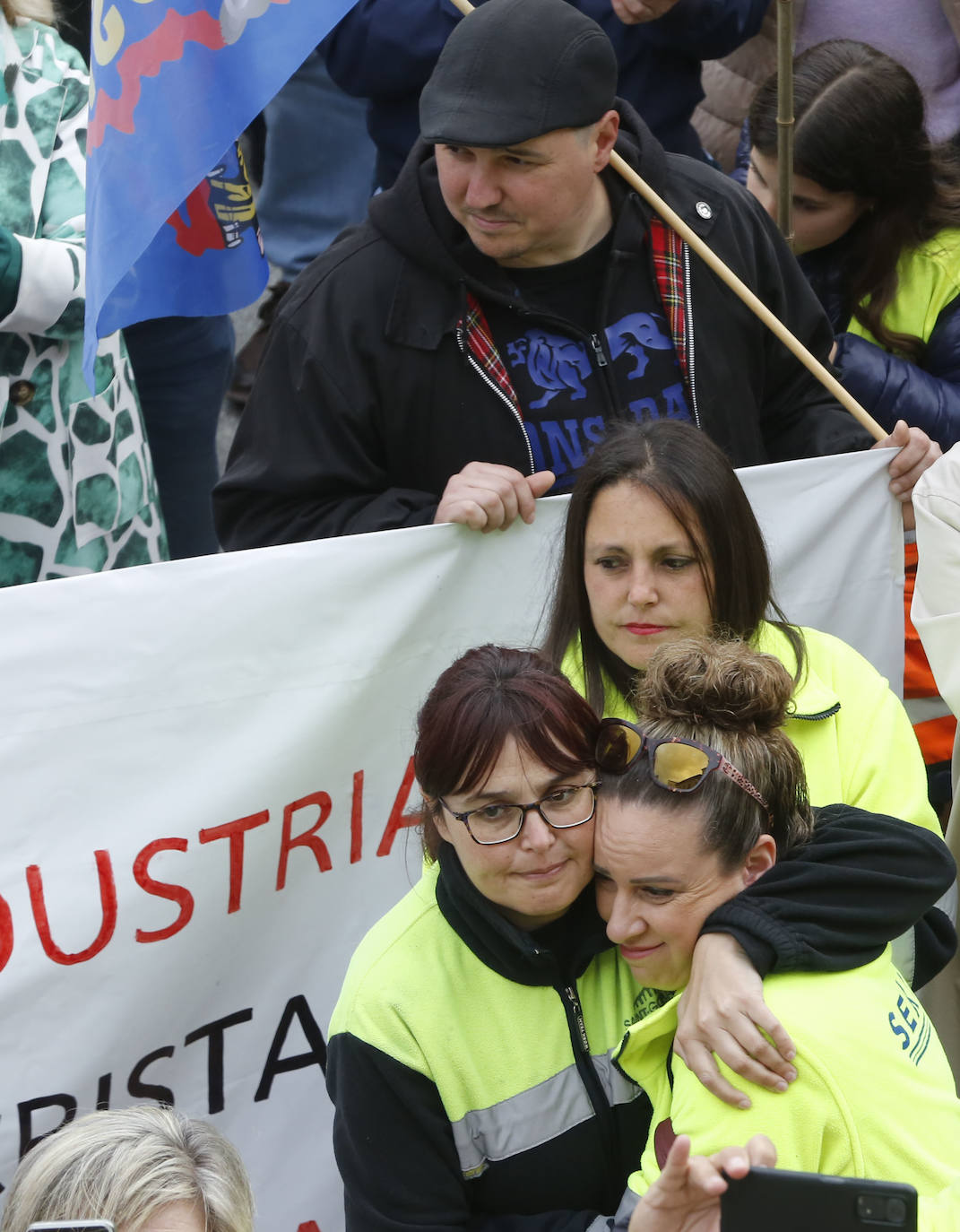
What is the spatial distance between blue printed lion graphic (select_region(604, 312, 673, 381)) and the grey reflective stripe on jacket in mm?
1567

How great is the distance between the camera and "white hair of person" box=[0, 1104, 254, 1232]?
1782 mm

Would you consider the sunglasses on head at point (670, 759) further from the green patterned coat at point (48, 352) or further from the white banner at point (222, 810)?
the green patterned coat at point (48, 352)

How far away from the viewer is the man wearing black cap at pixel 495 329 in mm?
3070

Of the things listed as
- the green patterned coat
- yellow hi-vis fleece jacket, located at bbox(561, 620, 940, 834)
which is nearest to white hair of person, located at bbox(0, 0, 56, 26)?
the green patterned coat

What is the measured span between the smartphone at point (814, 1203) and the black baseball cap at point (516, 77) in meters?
2.08

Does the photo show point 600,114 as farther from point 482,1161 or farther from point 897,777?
point 482,1161

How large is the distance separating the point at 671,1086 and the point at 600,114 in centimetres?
191

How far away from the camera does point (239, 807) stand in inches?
111

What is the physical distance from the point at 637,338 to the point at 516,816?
4.79 ft

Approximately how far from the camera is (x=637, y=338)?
10.9 ft

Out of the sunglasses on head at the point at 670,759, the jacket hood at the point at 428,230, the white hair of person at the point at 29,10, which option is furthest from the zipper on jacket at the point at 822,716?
the white hair of person at the point at 29,10

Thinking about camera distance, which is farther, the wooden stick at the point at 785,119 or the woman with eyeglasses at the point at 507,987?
the wooden stick at the point at 785,119

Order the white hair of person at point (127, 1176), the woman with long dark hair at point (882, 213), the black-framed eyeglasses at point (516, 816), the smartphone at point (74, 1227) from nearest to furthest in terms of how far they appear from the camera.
A: the smartphone at point (74, 1227), the white hair of person at point (127, 1176), the black-framed eyeglasses at point (516, 816), the woman with long dark hair at point (882, 213)

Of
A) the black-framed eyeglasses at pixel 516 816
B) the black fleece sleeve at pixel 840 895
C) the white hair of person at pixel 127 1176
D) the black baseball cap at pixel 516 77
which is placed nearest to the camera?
the white hair of person at pixel 127 1176
